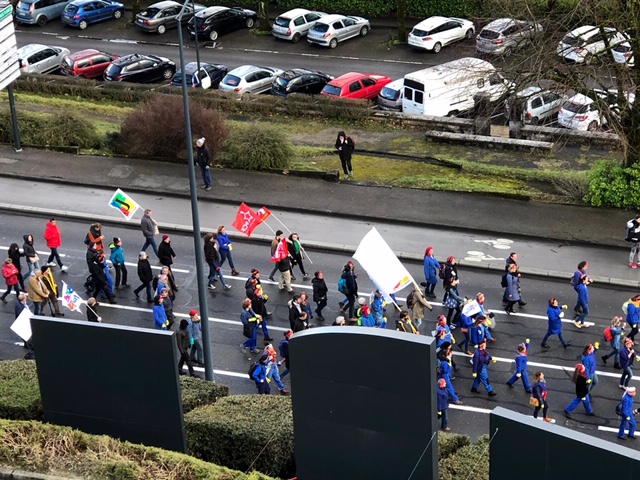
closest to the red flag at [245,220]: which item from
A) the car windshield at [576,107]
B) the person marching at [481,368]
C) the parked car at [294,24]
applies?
the person marching at [481,368]

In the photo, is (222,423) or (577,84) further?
(577,84)

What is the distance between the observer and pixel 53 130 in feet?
113

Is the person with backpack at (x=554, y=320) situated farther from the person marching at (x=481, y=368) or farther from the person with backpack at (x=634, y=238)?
the person with backpack at (x=634, y=238)

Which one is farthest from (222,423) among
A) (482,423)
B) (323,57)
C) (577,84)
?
(323,57)

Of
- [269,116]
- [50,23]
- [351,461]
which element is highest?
[50,23]

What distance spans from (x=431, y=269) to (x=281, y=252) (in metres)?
3.34

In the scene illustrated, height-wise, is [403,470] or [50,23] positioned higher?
[50,23]

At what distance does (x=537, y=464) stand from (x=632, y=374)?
9883 millimetres

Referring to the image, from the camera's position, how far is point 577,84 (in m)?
28.5

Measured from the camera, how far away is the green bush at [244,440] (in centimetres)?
1642

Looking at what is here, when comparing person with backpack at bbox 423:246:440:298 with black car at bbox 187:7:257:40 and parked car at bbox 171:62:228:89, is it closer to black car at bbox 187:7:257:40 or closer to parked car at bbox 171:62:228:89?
parked car at bbox 171:62:228:89

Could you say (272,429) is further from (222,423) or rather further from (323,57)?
(323,57)

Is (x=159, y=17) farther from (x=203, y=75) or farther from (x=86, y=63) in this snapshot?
(x=203, y=75)

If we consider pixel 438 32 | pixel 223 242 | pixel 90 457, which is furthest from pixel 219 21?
pixel 90 457
